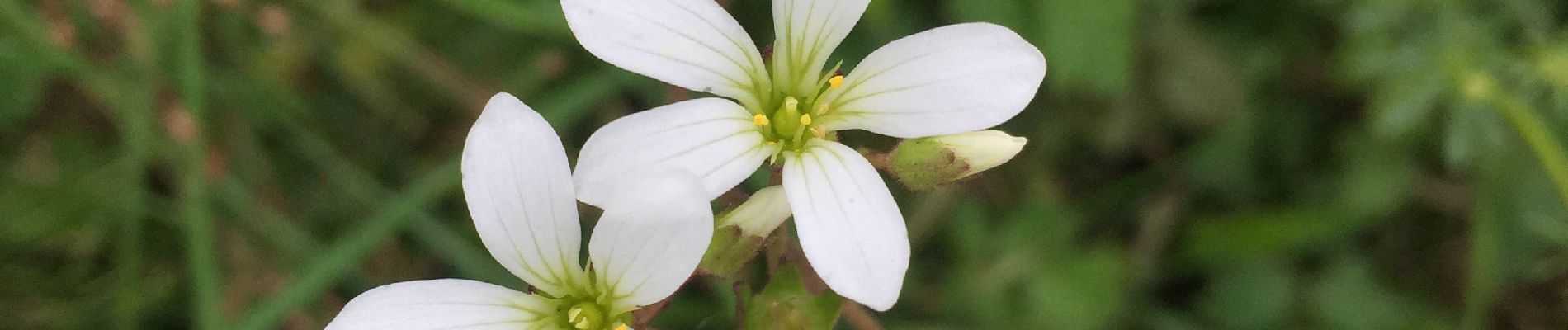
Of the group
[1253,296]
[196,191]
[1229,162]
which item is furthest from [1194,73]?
[196,191]

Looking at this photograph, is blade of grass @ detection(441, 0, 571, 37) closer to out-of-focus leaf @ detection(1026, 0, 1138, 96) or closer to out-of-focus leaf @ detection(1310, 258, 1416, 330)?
out-of-focus leaf @ detection(1026, 0, 1138, 96)

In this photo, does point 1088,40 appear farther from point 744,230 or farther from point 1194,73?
point 744,230

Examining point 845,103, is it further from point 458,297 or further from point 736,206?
point 458,297

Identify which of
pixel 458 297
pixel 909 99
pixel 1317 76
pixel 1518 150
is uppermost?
pixel 1317 76

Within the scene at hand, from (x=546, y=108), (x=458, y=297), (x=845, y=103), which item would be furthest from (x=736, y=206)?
(x=546, y=108)

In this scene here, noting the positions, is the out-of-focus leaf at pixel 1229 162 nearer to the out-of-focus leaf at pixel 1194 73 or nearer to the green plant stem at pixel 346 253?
the out-of-focus leaf at pixel 1194 73

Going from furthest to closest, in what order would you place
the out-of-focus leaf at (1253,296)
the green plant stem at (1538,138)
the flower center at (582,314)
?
1. the out-of-focus leaf at (1253,296)
2. the green plant stem at (1538,138)
3. the flower center at (582,314)

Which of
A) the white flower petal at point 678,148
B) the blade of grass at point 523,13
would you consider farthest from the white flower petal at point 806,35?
the blade of grass at point 523,13
